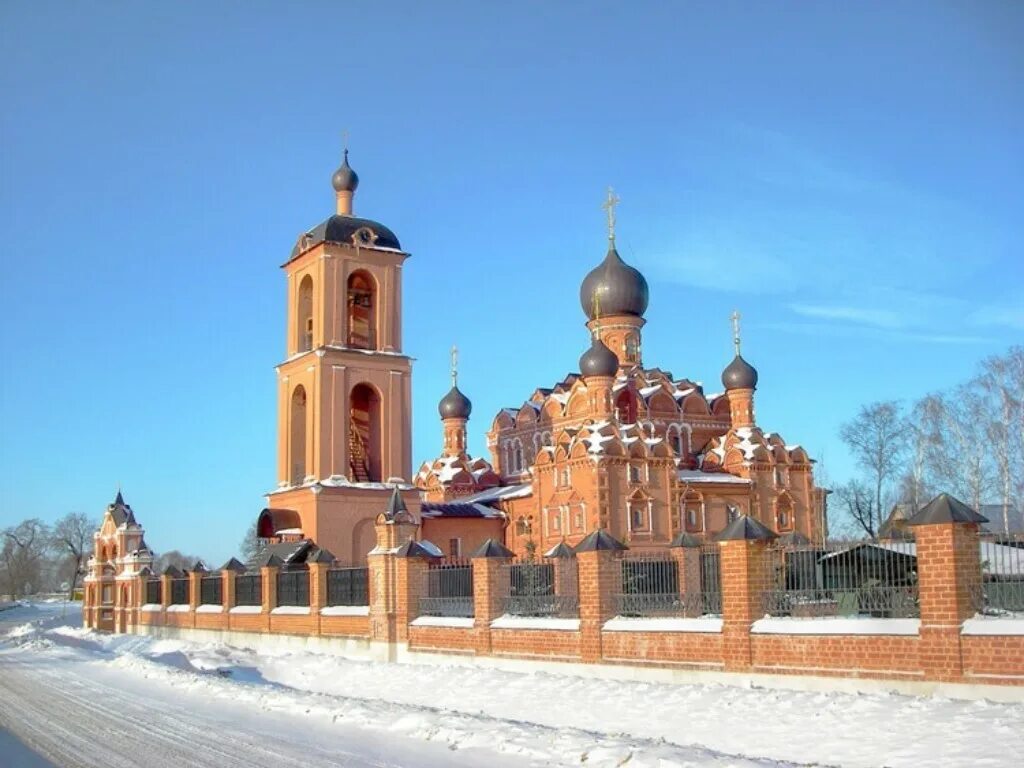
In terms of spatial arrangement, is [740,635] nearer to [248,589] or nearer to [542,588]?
[542,588]

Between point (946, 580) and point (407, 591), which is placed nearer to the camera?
point (946, 580)

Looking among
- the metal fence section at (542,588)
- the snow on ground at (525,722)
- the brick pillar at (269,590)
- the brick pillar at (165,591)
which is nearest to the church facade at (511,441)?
the brick pillar at (165,591)

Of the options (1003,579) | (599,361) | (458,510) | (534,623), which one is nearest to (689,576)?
(534,623)

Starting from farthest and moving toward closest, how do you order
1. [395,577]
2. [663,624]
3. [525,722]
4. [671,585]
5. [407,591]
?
1. [395,577]
2. [407,591]
3. [671,585]
4. [663,624]
5. [525,722]

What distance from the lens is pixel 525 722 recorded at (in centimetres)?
1055

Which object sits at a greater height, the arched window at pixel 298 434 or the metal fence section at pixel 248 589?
the arched window at pixel 298 434

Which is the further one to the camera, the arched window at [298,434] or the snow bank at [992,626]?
the arched window at [298,434]

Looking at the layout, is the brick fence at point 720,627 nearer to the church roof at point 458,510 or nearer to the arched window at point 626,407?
the church roof at point 458,510

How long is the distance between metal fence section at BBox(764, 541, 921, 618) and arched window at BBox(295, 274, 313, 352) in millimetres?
22195

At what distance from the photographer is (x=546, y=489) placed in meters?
36.7

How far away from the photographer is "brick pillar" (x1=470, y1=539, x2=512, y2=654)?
1605 centimetres

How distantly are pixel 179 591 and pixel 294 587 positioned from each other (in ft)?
24.6

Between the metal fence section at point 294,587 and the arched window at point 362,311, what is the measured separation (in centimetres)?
1062

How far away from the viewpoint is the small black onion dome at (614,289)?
41.8 metres
